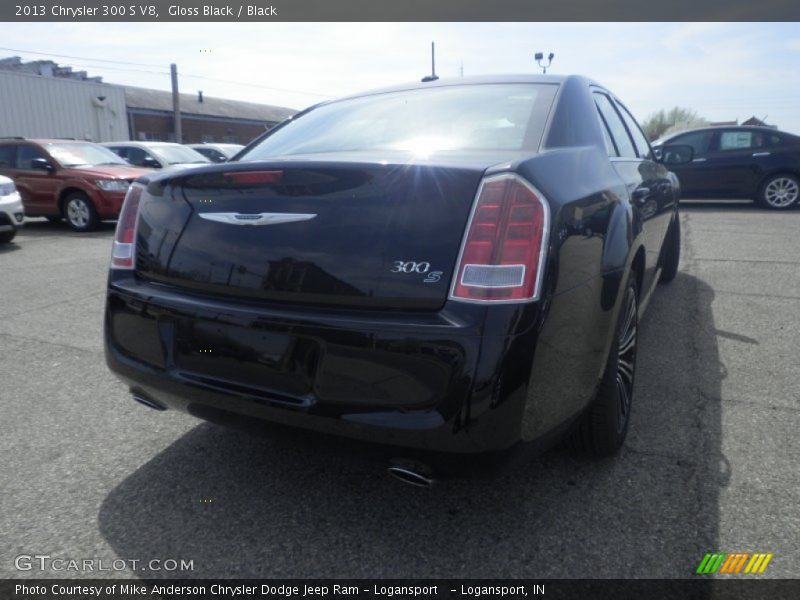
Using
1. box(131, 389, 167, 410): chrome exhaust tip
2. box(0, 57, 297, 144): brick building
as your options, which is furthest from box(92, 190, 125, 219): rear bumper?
box(0, 57, 297, 144): brick building

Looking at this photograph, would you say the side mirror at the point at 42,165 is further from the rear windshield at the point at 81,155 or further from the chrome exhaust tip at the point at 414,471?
the chrome exhaust tip at the point at 414,471

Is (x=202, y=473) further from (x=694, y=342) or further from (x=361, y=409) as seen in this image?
(x=694, y=342)

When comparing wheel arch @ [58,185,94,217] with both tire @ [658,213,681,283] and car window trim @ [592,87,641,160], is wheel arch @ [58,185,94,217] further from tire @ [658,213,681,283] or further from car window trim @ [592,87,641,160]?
car window trim @ [592,87,641,160]

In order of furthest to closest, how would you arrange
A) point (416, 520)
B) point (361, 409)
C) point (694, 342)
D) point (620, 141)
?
1. point (694, 342)
2. point (620, 141)
3. point (416, 520)
4. point (361, 409)

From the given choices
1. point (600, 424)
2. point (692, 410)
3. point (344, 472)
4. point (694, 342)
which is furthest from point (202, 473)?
point (694, 342)

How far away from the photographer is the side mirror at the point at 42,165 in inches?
412

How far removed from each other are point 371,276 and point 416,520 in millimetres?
932

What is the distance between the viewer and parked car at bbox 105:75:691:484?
5.68 ft

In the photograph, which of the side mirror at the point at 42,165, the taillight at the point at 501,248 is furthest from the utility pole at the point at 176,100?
the taillight at the point at 501,248

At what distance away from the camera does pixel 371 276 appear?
1.81m

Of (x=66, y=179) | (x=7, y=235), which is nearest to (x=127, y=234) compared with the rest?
(x=7, y=235)

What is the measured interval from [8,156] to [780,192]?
545 inches
